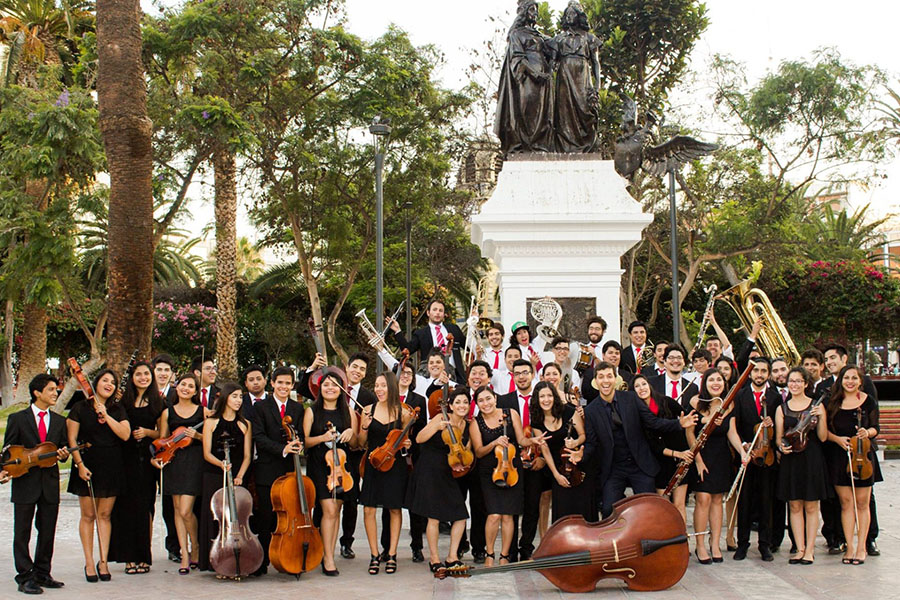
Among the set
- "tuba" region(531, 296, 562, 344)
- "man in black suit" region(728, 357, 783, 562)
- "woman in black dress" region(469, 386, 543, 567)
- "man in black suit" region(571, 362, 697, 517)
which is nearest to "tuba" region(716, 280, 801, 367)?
"tuba" region(531, 296, 562, 344)

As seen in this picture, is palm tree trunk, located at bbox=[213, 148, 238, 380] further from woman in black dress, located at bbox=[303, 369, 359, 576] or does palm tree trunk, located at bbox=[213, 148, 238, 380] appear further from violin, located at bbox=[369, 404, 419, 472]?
violin, located at bbox=[369, 404, 419, 472]

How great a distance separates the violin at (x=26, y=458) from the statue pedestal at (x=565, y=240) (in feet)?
16.7

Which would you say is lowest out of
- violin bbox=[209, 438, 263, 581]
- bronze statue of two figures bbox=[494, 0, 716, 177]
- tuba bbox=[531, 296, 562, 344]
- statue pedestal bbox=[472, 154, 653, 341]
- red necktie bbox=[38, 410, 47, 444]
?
violin bbox=[209, 438, 263, 581]

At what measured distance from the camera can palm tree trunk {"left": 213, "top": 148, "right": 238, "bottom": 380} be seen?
23.3m

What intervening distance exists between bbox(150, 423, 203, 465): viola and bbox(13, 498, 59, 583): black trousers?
865 millimetres

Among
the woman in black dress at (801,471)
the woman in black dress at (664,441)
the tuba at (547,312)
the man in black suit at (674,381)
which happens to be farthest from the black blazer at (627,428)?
the tuba at (547,312)

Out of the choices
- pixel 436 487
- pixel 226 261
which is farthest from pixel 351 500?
pixel 226 261

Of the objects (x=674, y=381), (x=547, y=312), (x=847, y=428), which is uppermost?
(x=547, y=312)

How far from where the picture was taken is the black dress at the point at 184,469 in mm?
7879

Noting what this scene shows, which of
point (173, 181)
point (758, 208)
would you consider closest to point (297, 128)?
point (173, 181)

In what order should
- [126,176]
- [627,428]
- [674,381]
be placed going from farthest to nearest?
[126,176], [674,381], [627,428]

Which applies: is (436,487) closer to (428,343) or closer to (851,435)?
(428,343)

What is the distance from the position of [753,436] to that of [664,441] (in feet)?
2.83

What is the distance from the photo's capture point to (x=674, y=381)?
8648 mm
